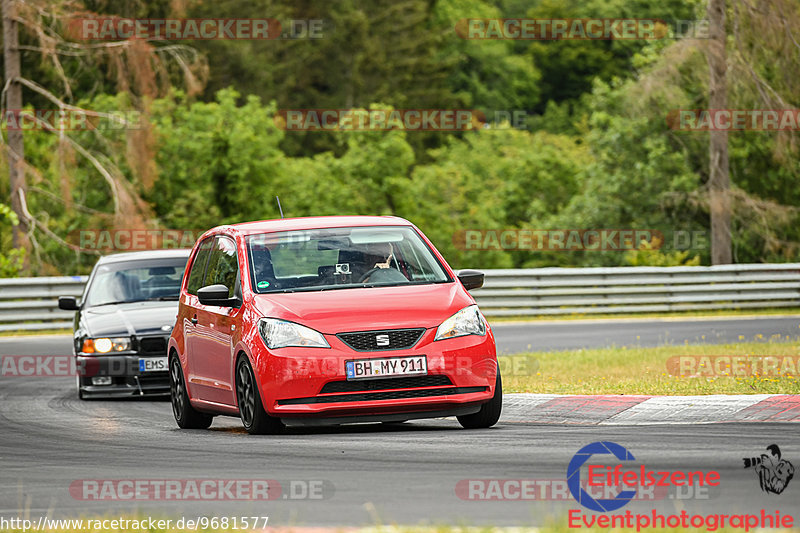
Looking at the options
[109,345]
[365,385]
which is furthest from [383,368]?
[109,345]

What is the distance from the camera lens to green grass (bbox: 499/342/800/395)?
13555 millimetres

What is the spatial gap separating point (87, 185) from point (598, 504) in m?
42.1

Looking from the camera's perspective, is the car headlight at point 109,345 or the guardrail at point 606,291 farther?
the guardrail at point 606,291

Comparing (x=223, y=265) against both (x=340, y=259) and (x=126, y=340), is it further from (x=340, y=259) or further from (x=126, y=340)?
(x=126, y=340)

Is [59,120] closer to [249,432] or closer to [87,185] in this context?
[87,185]

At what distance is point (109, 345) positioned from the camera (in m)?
16.0

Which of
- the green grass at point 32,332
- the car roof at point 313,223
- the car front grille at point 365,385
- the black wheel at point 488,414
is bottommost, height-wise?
the green grass at point 32,332

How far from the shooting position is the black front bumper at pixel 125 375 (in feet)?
52.2

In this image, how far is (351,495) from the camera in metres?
7.95

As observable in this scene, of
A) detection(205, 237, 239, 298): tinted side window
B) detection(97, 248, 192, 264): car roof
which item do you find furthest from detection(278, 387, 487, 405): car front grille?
detection(97, 248, 192, 264): car roof

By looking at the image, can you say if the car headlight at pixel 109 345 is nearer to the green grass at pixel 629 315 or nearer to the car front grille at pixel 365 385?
the car front grille at pixel 365 385

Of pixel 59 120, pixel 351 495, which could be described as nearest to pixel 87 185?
pixel 59 120

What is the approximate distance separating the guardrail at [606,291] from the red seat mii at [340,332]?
1674 centimetres

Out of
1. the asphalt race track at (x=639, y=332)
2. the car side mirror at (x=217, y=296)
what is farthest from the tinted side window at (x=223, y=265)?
the asphalt race track at (x=639, y=332)
